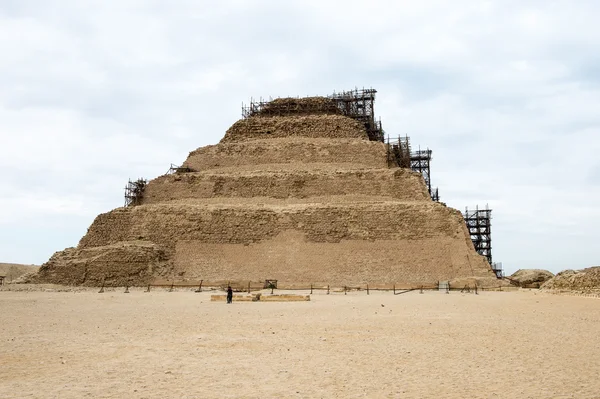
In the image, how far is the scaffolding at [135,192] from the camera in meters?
40.3

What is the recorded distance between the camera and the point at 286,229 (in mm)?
33938

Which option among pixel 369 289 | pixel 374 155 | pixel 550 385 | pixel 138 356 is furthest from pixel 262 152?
pixel 550 385

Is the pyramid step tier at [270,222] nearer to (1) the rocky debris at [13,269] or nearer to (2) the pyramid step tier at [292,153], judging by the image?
(2) the pyramid step tier at [292,153]

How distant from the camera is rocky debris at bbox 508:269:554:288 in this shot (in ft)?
141

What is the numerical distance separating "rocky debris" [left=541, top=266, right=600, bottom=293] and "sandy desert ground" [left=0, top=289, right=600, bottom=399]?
35.1 feet

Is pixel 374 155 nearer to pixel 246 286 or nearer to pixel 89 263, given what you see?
pixel 246 286

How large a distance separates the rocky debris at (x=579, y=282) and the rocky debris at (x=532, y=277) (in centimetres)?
1304

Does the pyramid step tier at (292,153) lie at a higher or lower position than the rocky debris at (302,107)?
lower

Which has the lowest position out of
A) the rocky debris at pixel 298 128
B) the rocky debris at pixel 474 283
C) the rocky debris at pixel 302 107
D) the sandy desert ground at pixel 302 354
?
the sandy desert ground at pixel 302 354

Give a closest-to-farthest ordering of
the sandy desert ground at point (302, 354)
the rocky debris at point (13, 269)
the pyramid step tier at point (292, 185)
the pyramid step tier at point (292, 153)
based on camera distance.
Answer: the sandy desert ground at point (302, 354) < the pyramid step tier at point (292, 185) < the pyramid step tier at point (292, 153) < the rocky debris at point (13, 269)

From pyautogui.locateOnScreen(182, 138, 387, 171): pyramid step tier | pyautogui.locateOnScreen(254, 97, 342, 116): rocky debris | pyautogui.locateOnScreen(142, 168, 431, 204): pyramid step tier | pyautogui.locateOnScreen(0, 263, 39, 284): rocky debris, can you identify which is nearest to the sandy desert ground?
pyautogui.locateOnScreen(142, 168, 431, 204): pyramid step tier

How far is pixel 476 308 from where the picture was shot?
18453 mm

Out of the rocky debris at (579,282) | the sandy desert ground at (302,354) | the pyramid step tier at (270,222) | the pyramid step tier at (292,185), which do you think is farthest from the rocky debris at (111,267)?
the rocky debris at (579,282)

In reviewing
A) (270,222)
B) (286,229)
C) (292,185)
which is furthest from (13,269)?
(286,229)
